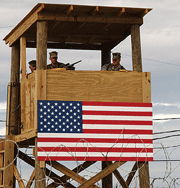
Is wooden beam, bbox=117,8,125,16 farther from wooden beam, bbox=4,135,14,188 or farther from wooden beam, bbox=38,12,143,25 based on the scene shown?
Answer: wooden beam, bbox=4,135,14,188

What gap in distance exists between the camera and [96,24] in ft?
62.4

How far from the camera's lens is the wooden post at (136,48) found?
59.0 feet

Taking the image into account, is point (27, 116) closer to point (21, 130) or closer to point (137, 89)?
point (21, 130)

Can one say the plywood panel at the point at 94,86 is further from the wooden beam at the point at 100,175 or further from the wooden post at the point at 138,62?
the wooden beam at the point at 100,175

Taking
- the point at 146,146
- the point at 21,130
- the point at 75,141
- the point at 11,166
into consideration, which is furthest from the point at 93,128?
the point at 11,166

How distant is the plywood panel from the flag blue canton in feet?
0.69

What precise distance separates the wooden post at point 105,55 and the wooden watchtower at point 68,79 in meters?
1.16

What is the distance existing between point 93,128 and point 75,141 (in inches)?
27.7

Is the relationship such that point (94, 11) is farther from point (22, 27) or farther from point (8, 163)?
point (8, 163)

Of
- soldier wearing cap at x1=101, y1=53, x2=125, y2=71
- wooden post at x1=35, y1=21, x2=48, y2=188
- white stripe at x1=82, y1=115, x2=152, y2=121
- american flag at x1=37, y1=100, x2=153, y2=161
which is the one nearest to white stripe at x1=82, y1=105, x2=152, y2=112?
american flag at x1=37, y1=100, x2=153, y2=161

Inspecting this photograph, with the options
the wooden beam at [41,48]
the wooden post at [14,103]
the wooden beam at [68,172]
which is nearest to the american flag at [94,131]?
the wooden beam at [68,172]

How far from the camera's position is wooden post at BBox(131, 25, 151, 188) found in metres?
17.6

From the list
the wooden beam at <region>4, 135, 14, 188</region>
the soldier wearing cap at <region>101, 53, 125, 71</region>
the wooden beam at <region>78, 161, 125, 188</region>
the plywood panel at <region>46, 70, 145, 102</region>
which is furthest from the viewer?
the wooden beam at <region>4, 135, 14, 188</region>

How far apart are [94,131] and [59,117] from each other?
1.18 meters
